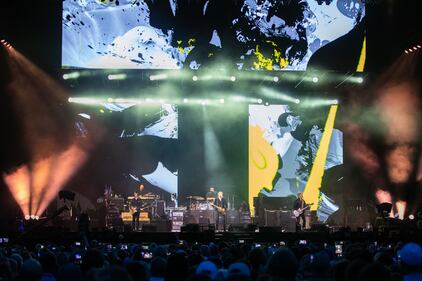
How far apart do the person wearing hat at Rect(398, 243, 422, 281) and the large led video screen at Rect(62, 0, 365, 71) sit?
17.0 meters

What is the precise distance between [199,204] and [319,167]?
4738 mm

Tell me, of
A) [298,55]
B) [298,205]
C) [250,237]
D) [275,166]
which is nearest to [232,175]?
[275,166]

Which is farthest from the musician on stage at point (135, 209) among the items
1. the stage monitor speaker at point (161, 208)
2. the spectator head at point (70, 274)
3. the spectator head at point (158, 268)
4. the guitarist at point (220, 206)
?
the spectator head at point (70, 274)

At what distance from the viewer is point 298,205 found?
2041cm

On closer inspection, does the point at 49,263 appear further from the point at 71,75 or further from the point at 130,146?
the point at 130,146

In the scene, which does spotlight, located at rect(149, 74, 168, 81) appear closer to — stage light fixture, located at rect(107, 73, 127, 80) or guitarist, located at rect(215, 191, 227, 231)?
stage light fixture, located at rect(107, 73, 127, 80)

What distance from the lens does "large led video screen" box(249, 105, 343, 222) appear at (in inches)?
890

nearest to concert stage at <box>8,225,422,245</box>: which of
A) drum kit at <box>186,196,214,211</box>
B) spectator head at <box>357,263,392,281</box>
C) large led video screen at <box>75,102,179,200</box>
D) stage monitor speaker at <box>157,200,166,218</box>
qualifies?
drum kit at <box>186,196,214,211</box>

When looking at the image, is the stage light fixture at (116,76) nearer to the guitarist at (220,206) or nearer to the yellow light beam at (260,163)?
the yellow light beam at (260,163)

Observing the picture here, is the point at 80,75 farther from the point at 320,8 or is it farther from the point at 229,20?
the point at 320,8

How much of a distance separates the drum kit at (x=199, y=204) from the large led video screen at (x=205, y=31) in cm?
440

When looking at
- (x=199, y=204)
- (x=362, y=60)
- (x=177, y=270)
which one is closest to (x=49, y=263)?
(x=177, y=270)

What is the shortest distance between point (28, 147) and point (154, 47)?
5425 mm

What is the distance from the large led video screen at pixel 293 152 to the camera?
22.6m
